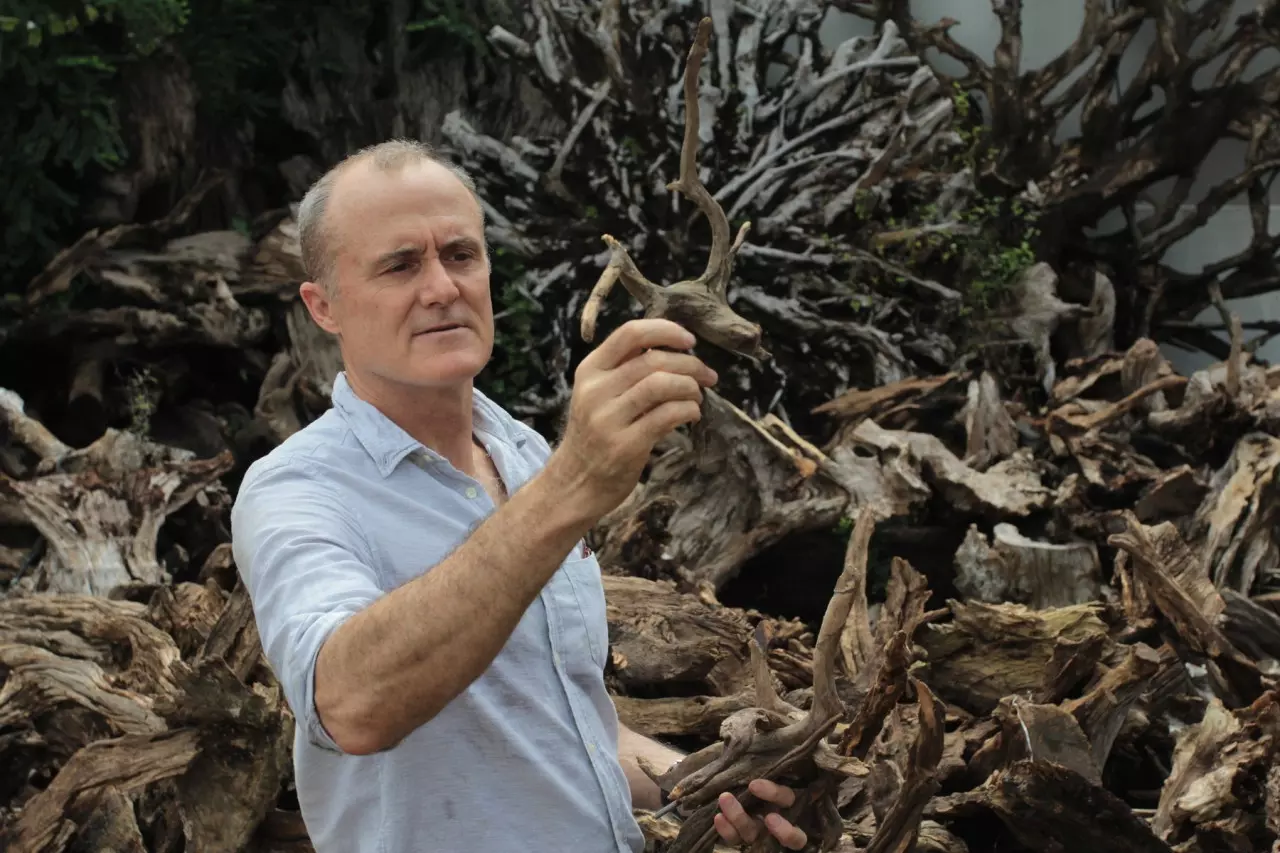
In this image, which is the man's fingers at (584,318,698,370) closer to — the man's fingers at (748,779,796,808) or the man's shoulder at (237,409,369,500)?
the man's shoulder at (237,409,369,500)

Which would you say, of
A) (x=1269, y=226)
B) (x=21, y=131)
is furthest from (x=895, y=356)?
(x=21, y=131)

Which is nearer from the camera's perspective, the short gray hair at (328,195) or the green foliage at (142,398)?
the short gray hair at (328,195)

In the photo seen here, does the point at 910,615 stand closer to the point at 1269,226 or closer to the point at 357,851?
the point at 357,851

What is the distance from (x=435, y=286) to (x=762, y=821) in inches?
30.2

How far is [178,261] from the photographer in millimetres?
4773

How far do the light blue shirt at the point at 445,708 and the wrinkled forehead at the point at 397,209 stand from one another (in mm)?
185

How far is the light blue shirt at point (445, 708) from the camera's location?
1.18 m

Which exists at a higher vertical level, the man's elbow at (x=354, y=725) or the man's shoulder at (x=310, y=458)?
the man's shoulder at (x=310, y=458)

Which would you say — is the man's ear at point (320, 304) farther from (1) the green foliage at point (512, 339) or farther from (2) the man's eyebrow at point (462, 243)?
(1) the green foliage at point (512, 339)

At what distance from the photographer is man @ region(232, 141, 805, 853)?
997mm

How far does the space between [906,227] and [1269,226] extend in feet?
6.01

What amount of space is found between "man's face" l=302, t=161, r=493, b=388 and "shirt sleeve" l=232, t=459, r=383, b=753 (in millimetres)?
158

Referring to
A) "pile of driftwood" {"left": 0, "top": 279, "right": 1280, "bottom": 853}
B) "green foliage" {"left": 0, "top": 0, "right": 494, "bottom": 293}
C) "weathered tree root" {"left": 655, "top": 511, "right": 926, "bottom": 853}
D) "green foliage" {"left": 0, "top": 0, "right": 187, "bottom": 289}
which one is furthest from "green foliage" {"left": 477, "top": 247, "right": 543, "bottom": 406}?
"weathered tree root" {"left": 655, "top": 511, "right": 926, "bottom": 853}

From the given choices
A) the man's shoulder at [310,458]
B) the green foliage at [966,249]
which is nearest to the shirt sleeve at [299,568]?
the man's shoulder at [310,458]
